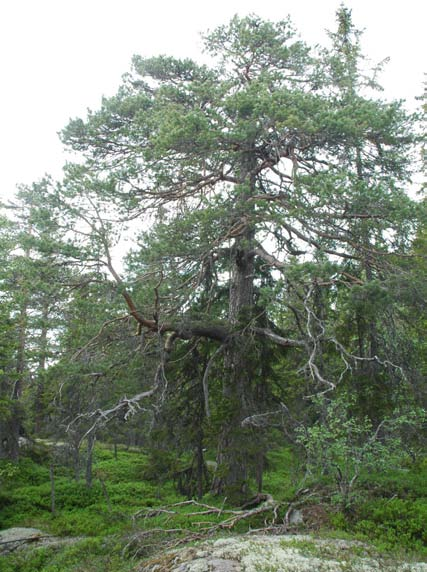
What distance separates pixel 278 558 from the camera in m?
5.72

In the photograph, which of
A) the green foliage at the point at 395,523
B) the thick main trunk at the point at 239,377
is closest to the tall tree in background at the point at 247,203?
the thick main trunk at the point at 239,377

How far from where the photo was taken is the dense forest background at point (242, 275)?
29.8 feet

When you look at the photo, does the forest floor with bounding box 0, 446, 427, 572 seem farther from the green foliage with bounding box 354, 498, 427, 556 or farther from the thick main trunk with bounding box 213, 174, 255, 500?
the thick main trunk with bounding box 213, 174, 255, 500

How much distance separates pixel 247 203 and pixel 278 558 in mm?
6226

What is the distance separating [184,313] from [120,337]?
1.54 meters

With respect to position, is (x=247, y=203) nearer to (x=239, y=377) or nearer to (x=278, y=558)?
(x=239, y=377)

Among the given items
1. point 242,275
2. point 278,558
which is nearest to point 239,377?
point 242,275

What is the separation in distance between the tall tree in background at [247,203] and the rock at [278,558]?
106 inches

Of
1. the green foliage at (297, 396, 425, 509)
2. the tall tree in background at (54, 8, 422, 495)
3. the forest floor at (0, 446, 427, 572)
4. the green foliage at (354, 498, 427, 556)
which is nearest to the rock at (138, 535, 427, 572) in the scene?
the forest floor at (0, 446, 427, 572)

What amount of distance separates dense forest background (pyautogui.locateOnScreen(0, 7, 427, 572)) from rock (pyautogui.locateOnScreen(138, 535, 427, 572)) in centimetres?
140

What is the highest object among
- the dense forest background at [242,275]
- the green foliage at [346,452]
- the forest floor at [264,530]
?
the dense forest background at [242,275]

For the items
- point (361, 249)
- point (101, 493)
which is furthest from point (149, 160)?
point (101, 493)

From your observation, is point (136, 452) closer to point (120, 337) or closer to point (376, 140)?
point (120, 337)

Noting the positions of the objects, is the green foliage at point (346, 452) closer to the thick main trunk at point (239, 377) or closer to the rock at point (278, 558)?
the rock at point (278, 558)
